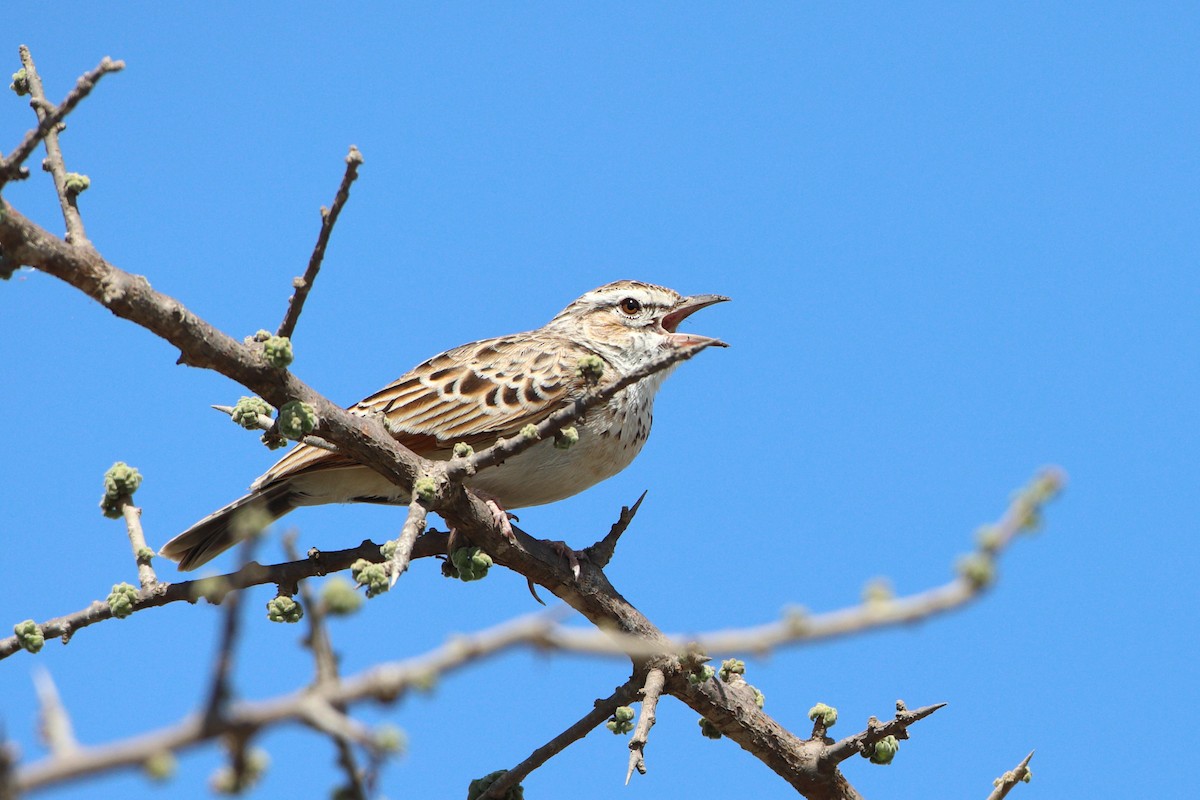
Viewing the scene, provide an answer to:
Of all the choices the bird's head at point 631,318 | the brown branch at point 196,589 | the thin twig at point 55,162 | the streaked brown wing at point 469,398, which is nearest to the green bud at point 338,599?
the brown branch at point 196,589

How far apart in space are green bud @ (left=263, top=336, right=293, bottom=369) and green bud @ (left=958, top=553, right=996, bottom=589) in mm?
3267

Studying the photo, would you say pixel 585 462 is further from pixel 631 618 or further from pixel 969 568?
pixel 969 568

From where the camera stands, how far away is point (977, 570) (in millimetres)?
1997

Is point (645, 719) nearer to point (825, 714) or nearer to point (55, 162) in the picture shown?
point (825, 714)

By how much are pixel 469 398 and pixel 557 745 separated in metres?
2.95

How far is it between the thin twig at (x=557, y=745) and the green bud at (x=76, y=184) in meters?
3.03

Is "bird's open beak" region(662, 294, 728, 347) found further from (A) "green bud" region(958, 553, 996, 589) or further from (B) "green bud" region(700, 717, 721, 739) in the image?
(A) "green bud" region(958, 553, 996, 589)

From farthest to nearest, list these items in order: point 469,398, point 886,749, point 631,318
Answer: point 631,318, point 469,398, point 886,749

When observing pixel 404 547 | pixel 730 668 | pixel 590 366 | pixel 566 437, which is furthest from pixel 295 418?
pixel 730 668

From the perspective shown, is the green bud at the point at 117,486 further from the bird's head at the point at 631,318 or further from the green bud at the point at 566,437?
the bird's head at the point at 631,318

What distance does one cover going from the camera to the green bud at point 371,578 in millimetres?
3962

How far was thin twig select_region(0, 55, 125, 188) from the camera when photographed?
3814 millimetres

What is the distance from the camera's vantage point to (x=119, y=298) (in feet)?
14.9

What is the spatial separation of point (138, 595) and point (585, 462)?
3.58m
